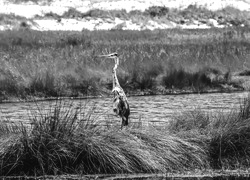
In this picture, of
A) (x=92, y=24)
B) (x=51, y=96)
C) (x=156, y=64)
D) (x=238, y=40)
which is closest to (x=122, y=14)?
(x=92, y=24)

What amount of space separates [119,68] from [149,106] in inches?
174

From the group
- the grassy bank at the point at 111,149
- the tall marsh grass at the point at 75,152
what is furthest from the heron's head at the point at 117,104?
the tall marsh grass at the point at 75,152

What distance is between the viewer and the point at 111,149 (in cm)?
858

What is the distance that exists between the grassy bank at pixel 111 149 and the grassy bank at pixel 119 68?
7878 millimetres

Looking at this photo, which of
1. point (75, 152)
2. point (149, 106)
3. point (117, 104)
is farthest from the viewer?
point (149, 106)

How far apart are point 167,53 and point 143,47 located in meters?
2.34

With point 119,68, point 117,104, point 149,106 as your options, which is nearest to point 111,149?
A: point 117,104

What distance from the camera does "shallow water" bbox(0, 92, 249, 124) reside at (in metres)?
13.5

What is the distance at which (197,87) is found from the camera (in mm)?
19797

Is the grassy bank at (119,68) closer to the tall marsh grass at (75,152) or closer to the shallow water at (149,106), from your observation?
the shallow water at (149,106)

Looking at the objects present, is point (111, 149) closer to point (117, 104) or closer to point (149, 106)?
point (117, 104)

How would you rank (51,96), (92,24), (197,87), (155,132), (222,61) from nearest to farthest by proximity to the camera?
(155,132) → (51,96) → (197,87) → (222,61) → (92,24)

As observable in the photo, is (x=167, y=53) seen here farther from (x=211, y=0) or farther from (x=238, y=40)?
(x=211, y=0)

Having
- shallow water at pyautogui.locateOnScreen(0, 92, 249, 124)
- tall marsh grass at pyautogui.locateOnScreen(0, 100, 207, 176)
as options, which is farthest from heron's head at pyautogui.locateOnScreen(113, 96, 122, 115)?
shallow water at pyautogui.locateOnScreen(0, 92, 249, 124)
